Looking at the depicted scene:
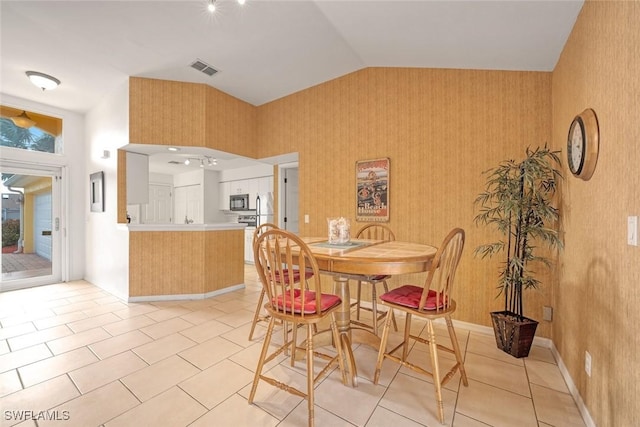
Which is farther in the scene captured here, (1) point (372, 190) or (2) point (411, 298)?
(1) point (372, 190)

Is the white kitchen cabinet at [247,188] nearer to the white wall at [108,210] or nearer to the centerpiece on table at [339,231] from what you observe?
the white wall at [108,210]

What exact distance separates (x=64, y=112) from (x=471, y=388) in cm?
669

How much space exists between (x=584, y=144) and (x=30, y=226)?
6.99 m

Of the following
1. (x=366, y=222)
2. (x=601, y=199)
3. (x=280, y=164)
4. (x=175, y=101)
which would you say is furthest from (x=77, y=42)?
(x=601, y=199)

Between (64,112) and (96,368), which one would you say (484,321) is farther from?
(64,112)

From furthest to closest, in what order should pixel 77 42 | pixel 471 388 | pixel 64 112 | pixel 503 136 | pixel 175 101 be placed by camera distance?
pixel 64 112 → pixel 175 101 → pixel 77 42 → pixel 503 136 → pixel 471 388

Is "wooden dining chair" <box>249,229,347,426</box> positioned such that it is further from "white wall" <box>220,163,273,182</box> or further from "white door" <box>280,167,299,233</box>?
"white wall" <box>220,163,273,182</box>

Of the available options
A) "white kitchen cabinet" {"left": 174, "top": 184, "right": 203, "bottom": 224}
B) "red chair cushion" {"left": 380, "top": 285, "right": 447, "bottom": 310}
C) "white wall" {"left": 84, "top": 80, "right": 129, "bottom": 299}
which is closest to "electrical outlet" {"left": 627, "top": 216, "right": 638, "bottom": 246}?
"red chair cushion" {"left": 380, "top": 285, "right": 447, "bottom": 310}

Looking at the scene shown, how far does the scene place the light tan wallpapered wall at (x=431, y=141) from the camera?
8.11 ft

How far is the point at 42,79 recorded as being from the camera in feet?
10.8

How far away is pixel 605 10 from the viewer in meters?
1.40

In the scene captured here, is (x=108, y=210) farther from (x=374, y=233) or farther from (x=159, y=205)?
(x=374, y=233)

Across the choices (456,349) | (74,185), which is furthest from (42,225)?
(456,349)

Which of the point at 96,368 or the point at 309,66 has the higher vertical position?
the point at 309,66
